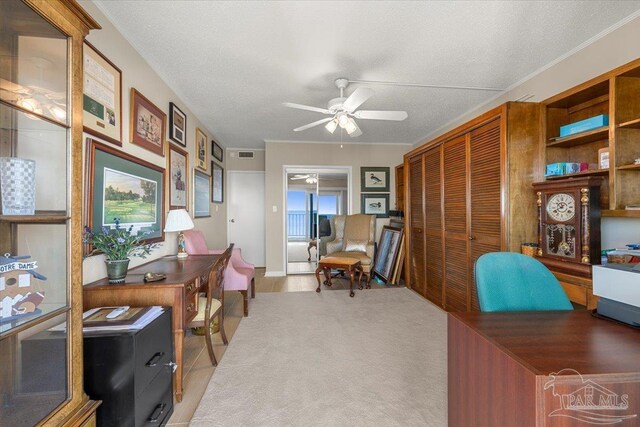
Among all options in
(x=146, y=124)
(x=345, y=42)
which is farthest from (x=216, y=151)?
(x=345, y=42)

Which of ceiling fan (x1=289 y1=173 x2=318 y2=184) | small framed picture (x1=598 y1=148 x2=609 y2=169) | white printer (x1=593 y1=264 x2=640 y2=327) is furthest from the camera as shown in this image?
ceiling fan (x1=289 y1=173 x2=318 y2=184)

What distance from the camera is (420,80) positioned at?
272cm

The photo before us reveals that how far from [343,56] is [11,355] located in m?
2.58

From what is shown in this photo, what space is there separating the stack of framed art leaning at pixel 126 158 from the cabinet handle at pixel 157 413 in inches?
44.6

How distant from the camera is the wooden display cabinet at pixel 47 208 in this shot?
2.79ft

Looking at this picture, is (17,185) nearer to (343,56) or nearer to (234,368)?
(234,368)

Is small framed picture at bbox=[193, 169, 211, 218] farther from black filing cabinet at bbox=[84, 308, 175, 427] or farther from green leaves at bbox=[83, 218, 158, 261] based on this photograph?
black filing cabinet at bbox=[84, 308, 175, 427]

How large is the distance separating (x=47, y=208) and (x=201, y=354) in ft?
5.99

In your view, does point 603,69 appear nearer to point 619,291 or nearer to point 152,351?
point 619,291

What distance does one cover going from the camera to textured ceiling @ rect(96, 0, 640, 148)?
1.75m

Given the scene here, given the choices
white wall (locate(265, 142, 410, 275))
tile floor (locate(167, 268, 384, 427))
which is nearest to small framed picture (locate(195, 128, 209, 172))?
white wall (locate(265, 142, 410, 275))

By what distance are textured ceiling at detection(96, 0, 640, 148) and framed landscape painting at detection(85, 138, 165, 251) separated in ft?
3.17

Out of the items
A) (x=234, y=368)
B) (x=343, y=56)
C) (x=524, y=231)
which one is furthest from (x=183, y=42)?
(x=524, y=231)

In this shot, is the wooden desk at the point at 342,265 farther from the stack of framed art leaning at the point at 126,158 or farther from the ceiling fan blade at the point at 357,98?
the ceiling fan blade at the point at 357,98
